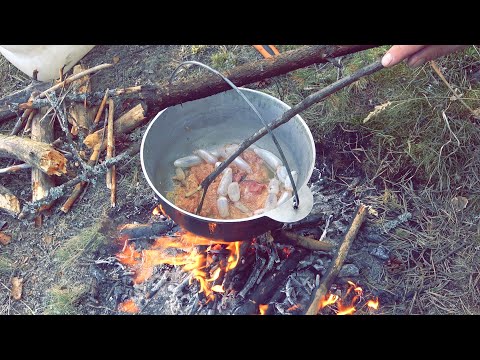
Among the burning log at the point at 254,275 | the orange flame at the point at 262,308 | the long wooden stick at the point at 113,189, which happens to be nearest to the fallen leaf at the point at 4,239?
the long wooden stick at the point at 113,189

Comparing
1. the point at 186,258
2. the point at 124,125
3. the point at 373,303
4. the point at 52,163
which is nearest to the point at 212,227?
the point at 186,258

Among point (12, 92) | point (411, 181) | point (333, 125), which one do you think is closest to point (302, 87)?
point (333, 125)

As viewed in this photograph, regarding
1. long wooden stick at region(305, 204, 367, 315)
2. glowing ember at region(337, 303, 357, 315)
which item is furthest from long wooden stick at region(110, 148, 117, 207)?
glowing ember at region(337, 303, 357, 315)

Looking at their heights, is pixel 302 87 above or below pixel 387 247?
above

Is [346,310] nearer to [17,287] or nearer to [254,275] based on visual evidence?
[254,275]

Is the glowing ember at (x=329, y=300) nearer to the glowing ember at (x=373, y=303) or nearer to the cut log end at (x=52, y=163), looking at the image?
the glowing ember at (x=373, y=303)

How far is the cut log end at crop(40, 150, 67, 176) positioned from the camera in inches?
123

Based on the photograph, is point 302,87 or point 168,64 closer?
point 302,87

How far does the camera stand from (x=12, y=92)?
156 inches

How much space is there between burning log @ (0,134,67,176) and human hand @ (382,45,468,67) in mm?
2255

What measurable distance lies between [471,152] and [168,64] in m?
2.62

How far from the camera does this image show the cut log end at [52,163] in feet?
10.2
